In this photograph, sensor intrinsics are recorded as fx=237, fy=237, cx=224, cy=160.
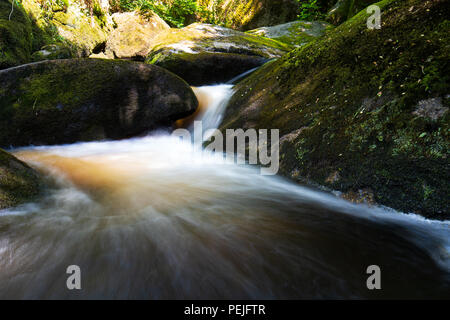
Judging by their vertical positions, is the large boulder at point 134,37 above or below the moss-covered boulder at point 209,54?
above

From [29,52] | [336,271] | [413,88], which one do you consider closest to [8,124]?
[29,52]

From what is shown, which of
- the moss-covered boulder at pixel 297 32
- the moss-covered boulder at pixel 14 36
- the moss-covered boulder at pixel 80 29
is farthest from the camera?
the moss-covered boulder at pixel 297 32

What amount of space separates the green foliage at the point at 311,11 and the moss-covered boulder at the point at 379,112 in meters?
13.0

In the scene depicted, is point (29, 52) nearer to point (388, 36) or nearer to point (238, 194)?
point (238, 194)

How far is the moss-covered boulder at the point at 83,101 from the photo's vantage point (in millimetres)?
4586

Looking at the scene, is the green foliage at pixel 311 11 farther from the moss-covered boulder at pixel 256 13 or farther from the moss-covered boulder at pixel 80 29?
the moss-covered boulder at pixel 80 29

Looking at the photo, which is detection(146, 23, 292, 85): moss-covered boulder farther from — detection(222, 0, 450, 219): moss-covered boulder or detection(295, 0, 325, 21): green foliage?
detection(295, 0, 325, 21): green foliage

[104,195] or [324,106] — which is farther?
[324,106]

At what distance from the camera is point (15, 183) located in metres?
2.35

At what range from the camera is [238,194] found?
2.77 metres

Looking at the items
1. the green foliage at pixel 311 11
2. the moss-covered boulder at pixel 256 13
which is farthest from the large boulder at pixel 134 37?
the green foliage at pixel 311 11

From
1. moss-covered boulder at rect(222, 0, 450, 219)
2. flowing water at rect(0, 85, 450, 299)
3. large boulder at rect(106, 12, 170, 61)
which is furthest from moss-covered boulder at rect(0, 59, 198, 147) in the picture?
large boulder at rect(106, 12, 170, 61)
